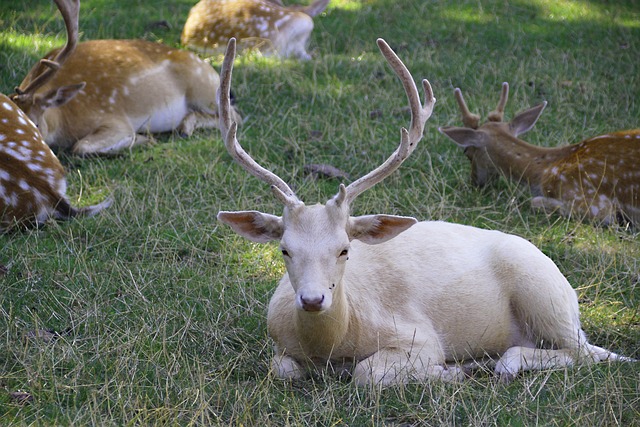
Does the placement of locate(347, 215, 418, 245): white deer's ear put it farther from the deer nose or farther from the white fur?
the deer nose

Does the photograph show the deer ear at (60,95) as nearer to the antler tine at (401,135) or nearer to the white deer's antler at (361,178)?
the white deer's antler at (361,178)

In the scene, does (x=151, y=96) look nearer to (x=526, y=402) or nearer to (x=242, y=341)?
(x=242, y=341)

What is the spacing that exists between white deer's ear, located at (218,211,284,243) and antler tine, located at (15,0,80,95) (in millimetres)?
3283

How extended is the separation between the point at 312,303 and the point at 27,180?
3.12 meters

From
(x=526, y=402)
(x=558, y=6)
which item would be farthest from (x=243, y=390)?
(x=558, y=6)

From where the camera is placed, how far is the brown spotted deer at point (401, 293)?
3854 mm

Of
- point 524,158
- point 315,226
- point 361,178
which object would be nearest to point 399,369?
point 315,226

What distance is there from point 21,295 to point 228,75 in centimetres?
175

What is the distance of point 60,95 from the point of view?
7.00 meters

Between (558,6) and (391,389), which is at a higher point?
(391,389)

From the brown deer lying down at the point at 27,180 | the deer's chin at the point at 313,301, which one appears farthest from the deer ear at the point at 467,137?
the deer's chin at the point at 313,301

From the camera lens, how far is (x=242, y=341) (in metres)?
4.46

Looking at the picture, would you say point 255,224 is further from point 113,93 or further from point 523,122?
point 113,93

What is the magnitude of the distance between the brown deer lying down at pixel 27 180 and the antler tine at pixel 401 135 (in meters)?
2.53
